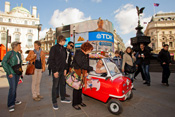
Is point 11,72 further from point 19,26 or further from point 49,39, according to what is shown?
point 49,39

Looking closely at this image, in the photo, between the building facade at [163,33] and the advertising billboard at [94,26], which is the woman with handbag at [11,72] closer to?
the advertising billboard at [94,26]

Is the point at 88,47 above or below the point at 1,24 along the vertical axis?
below

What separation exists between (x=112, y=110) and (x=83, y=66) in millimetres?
1281

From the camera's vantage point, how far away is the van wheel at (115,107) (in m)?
2.38

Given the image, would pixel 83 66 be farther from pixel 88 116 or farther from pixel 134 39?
pixel 134 39

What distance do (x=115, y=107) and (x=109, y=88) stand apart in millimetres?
486

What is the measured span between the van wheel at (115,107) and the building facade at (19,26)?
49193 mm

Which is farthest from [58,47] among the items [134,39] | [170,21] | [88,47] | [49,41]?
[170,21]

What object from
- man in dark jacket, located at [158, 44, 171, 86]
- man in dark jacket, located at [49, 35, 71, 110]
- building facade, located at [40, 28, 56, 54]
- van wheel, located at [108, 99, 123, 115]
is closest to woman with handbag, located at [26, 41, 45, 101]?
man in dark jacket, located at [49, 35, 71, 110]

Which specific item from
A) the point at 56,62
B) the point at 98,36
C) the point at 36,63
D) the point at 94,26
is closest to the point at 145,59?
the point at 56,62

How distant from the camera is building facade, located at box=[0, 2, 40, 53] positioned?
4294 centimetres

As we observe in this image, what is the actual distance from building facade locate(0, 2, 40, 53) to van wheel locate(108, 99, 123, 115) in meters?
49.2

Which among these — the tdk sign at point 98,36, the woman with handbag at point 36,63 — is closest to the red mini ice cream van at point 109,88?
the woman with handbag at point 36,63

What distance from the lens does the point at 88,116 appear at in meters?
2.37
